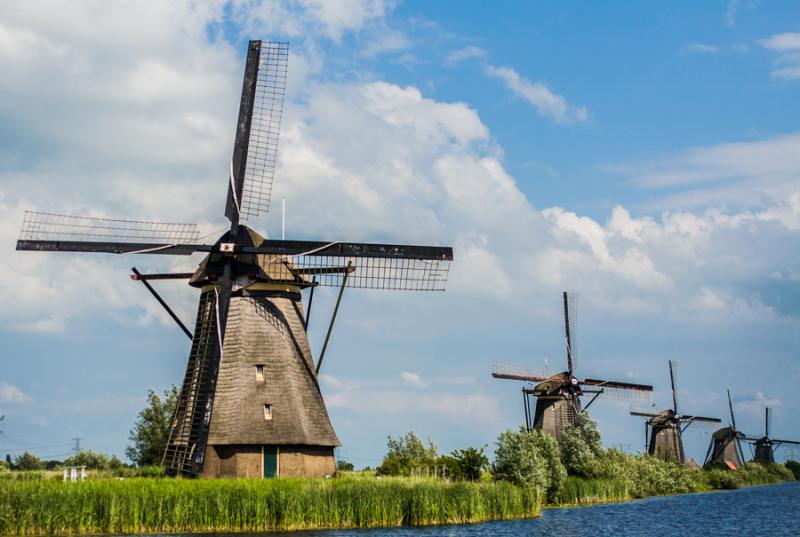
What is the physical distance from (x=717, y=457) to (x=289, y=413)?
2629 inches

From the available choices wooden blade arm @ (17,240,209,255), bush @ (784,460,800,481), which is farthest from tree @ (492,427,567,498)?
bush @ (784,460,800,481)

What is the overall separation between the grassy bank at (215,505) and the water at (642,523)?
0.83m

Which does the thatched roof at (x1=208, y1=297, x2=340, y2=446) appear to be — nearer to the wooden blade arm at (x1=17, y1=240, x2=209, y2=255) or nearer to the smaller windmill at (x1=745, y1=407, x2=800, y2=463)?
the wooden blade arm at (x1=17, y1=240, x2=209, y2=255)

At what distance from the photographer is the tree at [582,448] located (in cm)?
4647

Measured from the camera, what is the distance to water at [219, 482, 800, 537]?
28.7 metres

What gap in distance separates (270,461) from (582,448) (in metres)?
20.1

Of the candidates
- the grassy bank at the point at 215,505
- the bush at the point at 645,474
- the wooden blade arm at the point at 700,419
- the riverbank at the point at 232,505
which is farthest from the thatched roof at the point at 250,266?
the wooden blade arm at the point at 700,419

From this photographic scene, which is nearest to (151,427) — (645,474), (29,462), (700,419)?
(29,462)

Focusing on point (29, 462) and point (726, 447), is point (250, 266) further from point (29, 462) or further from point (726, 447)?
point (726, 447)

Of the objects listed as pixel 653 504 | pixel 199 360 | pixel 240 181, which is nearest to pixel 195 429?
pixel 199 360

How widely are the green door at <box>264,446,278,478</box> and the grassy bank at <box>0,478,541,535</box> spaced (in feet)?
8.92

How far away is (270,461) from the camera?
31562 mm

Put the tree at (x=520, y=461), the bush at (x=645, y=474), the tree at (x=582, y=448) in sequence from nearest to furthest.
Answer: the tree at (x=520, y=461) → the tree at (x=582, y=448) → the bush at (x=645, y=474)

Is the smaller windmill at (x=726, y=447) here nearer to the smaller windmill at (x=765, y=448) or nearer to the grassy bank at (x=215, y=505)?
the smaller windmill at (x=765, y=448)
